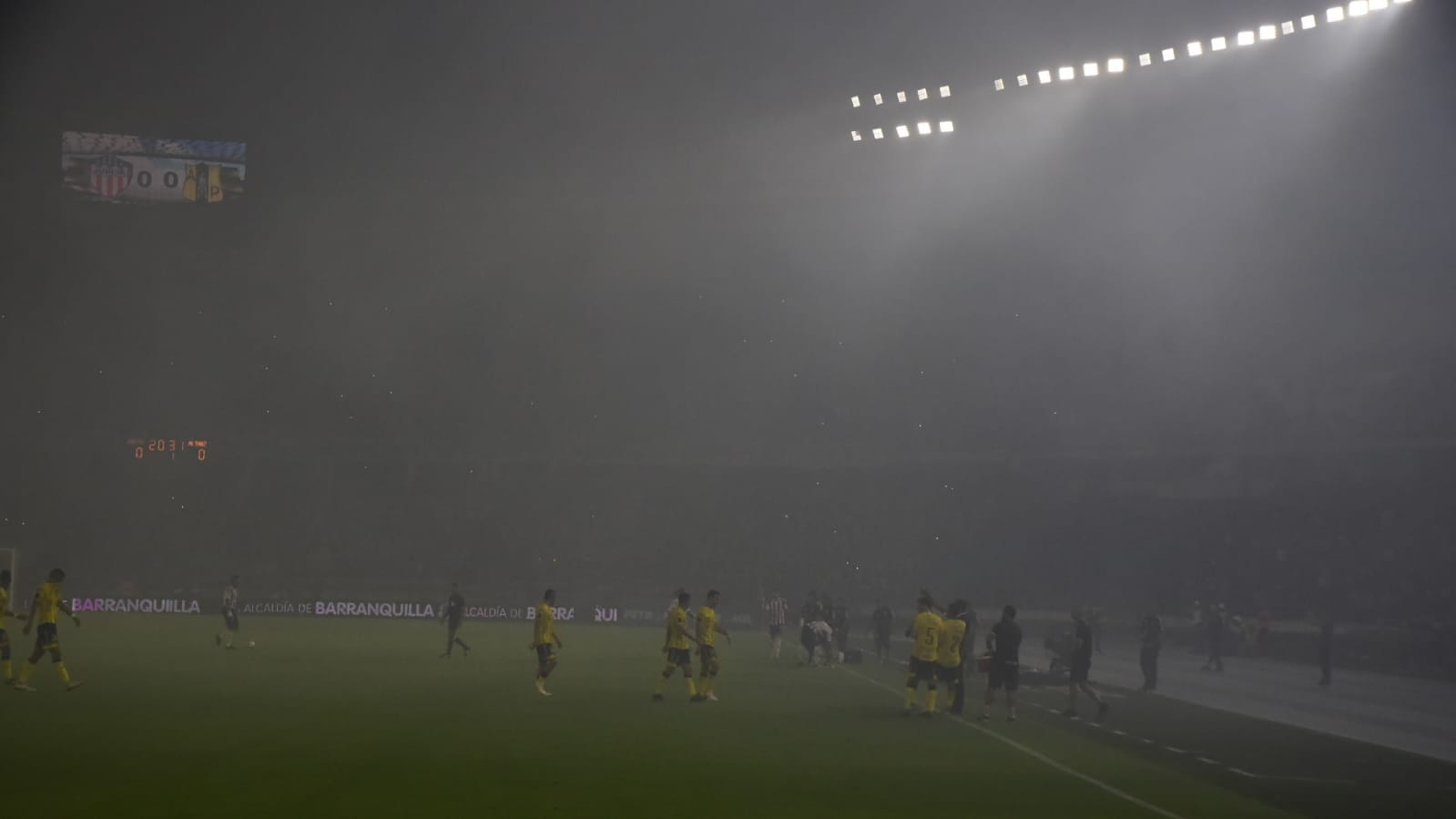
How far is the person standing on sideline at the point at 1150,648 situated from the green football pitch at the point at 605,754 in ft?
8.74

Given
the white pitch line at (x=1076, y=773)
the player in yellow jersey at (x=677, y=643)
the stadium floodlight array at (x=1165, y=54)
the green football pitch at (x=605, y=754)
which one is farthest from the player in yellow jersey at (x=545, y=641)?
the stadium floodlight array at (x=1165, y=54)

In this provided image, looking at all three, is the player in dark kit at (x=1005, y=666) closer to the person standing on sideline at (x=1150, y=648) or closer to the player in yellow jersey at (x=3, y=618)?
the person standing on sideline at (x=1150, y=648)

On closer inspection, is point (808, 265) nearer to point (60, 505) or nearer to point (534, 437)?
point (534, 437)

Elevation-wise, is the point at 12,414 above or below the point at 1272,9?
below

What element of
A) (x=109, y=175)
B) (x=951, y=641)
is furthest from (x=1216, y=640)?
(x=109, y=175)

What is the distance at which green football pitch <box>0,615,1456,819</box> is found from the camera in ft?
40.2

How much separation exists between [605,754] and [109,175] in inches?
1509

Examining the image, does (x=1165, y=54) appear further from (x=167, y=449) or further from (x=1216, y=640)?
(x=167, y=449)

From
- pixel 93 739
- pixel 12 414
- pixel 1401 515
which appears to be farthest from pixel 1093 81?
pixel 12 414

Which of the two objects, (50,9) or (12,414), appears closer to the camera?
(50,9)

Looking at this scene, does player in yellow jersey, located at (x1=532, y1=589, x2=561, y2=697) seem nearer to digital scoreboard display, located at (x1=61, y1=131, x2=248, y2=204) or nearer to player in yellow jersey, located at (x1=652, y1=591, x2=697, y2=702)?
player in yellow jersey, located at (x1=652, y1=591, x2=697, y2=702)

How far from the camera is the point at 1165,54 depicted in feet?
106

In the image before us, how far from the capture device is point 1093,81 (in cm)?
3912

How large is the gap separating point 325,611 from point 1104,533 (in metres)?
36.4
